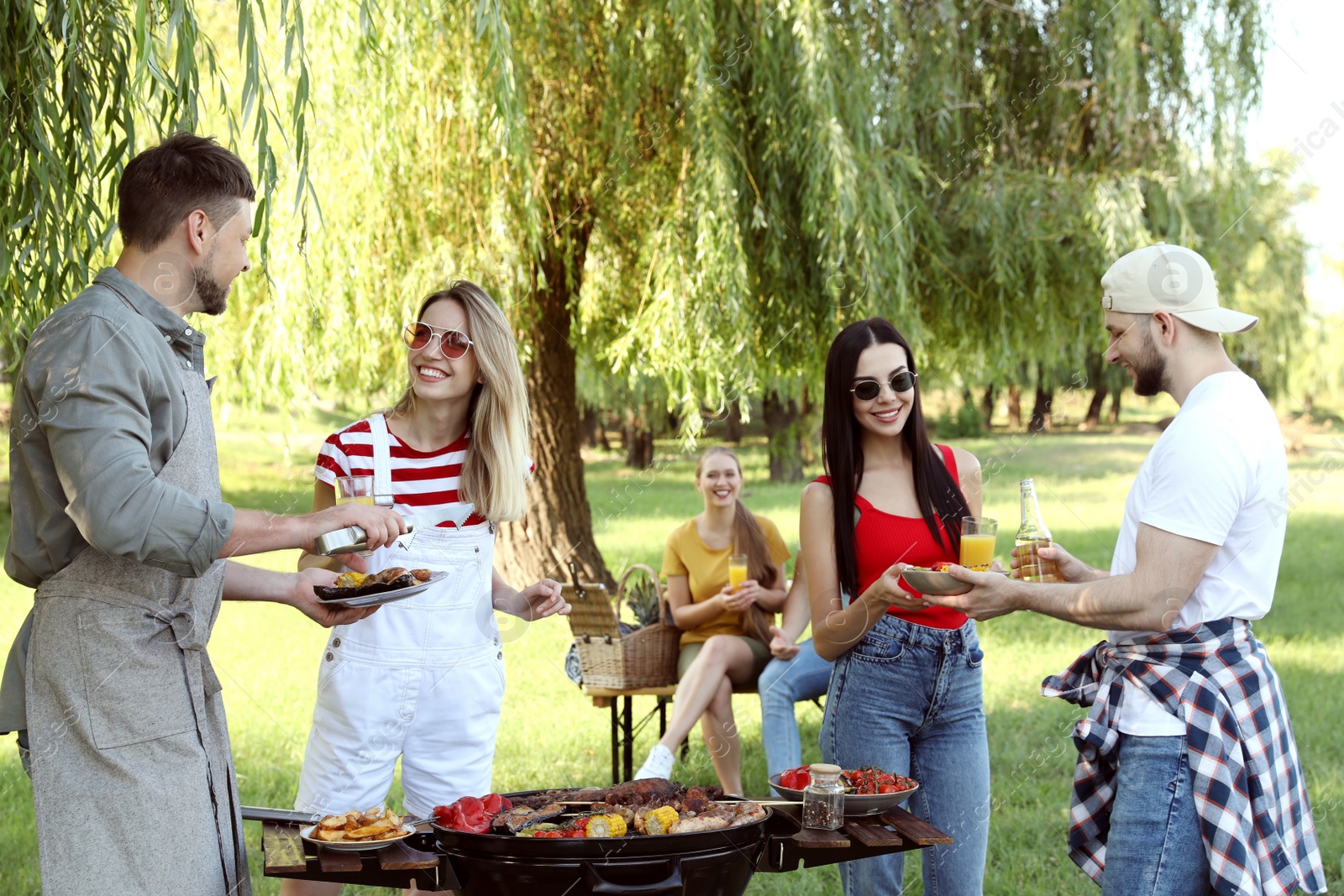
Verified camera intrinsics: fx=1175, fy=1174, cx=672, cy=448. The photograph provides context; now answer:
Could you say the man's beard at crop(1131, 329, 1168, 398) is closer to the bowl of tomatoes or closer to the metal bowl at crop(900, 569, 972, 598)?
the metal bowl at crop(900, 569, 972, 598)

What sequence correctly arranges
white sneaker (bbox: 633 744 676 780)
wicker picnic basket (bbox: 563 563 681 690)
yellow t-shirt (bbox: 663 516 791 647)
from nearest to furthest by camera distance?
white sneaker (bbox: 633 744 676 780) → wicker picnic basket (bbox: 563 563 681 690) → yellow t-shirt (bbox: 663 516 791 647)

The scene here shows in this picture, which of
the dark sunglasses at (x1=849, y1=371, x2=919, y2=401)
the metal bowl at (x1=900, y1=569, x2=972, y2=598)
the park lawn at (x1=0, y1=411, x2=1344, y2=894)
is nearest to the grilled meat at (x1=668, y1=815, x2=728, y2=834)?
the metal bowl at (x1=900, y1=569, x2=972, y2=598)

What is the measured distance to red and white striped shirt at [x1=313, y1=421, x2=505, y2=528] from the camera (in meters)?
3.17

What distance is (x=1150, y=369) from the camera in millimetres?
2672

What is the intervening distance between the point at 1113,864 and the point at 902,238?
5.60 metres

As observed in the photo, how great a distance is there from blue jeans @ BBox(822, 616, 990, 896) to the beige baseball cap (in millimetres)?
1007

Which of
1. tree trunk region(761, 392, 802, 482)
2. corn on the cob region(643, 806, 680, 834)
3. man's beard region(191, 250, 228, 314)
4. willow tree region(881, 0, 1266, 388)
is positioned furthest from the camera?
tree trunk region(761, 392, 802, 482)

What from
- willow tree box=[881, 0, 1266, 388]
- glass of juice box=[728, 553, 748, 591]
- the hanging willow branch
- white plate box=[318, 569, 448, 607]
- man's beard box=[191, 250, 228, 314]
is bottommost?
glass of juice box=[728, 553, 748, 591]

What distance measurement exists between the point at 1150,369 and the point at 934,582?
2.26 feet

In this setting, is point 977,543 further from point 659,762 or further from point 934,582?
point 659,762

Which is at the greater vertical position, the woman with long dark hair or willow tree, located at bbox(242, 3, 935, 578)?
willow tree, located at bbox(242, 3, 935, 578)

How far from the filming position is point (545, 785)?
6039mm

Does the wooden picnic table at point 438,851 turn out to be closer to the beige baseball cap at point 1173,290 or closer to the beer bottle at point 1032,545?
the beer bottle at point 1032,545

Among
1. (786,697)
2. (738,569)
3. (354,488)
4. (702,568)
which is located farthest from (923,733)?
(702,568)
